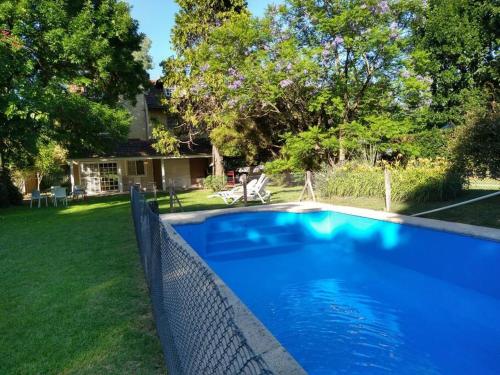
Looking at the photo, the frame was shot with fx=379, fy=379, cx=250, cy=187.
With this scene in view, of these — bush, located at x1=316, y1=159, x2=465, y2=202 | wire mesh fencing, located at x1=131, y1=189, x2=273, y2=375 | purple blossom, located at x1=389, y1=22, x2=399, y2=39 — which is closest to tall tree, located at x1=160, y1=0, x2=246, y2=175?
purple blossom, located at x1=389, y1=22, x2=399, y2=39

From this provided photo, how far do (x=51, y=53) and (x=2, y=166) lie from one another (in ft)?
24.3

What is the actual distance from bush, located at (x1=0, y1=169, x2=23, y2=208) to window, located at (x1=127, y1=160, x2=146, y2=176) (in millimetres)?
7643

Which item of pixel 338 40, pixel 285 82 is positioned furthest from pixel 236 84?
pixel 338 40

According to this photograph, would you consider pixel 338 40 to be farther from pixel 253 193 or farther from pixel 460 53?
pixel 460 53

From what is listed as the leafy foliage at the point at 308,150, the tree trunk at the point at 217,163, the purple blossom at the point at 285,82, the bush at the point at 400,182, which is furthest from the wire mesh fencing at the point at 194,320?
the tree trunk at the point at 217,163

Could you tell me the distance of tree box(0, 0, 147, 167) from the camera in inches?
591

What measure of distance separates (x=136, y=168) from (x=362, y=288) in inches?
899

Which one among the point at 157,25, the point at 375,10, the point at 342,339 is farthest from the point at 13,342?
the point at 157,25

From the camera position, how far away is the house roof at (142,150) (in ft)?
79.7

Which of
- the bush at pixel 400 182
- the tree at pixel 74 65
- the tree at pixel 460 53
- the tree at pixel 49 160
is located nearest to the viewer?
the bush at pixel 400 182

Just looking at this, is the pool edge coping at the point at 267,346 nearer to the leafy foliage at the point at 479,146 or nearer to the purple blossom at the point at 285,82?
the leafy foliage at the point at 479,146

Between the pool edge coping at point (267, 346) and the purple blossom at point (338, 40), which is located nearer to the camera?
the pool edge coping at point (267, 346)

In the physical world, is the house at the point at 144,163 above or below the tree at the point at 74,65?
below

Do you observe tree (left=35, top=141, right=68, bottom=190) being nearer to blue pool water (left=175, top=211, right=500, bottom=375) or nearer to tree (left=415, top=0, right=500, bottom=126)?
blue pool water (left=175, top=211, right=500, bottom=375)
